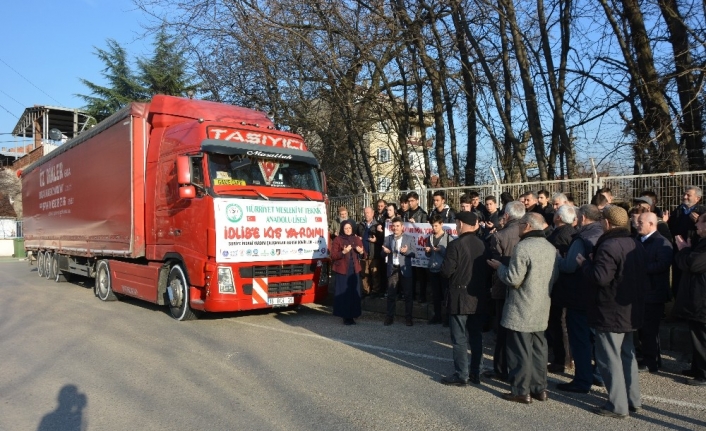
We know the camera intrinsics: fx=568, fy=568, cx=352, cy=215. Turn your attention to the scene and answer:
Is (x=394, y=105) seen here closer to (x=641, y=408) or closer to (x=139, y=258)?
(x=139, y=258)

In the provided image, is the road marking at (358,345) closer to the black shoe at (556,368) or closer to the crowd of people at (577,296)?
the crowd of people at (577,296)

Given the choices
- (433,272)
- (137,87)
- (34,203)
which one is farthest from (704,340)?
(137,87)

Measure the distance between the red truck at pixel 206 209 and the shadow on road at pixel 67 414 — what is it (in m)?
3.12

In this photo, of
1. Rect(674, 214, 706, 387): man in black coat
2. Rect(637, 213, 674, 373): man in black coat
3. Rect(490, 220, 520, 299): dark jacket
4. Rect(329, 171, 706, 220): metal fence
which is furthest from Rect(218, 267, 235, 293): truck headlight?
Rect(674, 214, 706, 387): man in black coat

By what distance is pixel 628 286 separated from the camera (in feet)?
16.0

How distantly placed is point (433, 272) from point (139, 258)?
563 cm

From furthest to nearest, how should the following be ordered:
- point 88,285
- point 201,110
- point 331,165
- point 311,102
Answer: point 331,165 < point 311,102 < point 88,285 < point 201,110

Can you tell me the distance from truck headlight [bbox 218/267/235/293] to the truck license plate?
0.71 meters

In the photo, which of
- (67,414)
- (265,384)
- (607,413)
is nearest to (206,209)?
(265,384)

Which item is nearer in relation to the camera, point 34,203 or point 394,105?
point 394,105

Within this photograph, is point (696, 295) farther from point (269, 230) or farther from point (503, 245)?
point (269, 230)

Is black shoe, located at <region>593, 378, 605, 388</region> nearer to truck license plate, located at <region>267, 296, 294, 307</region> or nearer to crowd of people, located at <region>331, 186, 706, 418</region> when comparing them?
crowd of people, located at <region>331, 186, 706, 418</region>

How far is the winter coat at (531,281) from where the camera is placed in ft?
17.2

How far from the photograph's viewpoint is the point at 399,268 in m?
9.35
